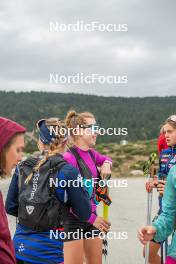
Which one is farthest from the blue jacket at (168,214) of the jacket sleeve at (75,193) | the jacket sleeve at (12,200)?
the jacket sleeve at (12,200)

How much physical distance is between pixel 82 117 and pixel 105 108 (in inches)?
4453

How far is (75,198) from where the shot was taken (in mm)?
3246

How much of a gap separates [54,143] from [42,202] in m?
0.52

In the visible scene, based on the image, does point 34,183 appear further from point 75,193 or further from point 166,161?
point 166,161

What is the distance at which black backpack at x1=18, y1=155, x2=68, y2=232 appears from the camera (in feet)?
10.3

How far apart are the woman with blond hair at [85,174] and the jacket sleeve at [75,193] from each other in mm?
158

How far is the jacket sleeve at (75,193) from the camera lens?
313 centimetres

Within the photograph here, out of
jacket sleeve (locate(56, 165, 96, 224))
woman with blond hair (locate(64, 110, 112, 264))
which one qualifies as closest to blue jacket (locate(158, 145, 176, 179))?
woman with blond hair (locate(64, 110, 112, 264))

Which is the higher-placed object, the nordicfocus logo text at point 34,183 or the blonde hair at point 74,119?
the blonde hair at point 74,119

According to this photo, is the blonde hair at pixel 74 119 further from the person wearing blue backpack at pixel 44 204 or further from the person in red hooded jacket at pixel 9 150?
the person in red hooded jacket at pixel 9 150

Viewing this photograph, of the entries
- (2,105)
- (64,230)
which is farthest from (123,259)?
(2,105)

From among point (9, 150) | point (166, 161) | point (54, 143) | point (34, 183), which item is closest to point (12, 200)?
point (34, 183)

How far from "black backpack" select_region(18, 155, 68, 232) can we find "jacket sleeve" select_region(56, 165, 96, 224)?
5 cm

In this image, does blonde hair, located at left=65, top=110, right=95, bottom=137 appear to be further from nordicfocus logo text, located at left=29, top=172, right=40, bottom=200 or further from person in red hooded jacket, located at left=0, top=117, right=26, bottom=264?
person in red hooded jacket, located at left=0, top=117, right=26, bottom=264
